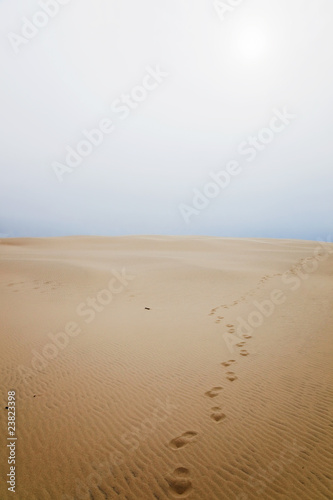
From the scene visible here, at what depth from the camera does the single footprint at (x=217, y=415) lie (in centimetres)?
331

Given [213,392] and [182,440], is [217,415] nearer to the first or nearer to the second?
[213,392]

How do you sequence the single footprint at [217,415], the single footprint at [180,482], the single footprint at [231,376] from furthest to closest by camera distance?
the single footprint at [231,376] → the single footprint at [217,415] → the single footprint at [180,482]

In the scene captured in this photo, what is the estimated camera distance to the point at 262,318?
7.46m

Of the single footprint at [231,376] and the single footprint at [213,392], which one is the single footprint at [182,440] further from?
the single footprint at [231,376]

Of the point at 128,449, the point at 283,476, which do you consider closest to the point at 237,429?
the point at 283,476

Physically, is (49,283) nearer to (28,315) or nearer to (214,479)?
(28,315)

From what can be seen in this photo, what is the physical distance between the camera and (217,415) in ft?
11.1

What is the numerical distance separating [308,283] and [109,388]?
10170 millimetres

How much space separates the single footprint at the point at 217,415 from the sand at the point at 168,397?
13mm

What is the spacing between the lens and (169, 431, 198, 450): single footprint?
2875 millimetres

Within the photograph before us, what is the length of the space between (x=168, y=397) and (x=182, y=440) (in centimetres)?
86

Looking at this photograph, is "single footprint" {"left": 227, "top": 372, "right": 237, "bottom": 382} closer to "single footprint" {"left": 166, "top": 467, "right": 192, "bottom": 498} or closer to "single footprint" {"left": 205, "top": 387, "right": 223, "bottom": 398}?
"single footprint" {"left": 205, "top": 387, "right": 223, "bottom": 398}

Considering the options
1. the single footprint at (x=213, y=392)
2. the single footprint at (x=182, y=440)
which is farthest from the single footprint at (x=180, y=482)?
the single footprint at (x=213, y=392)

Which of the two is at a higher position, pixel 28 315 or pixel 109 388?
pixel 28 315
